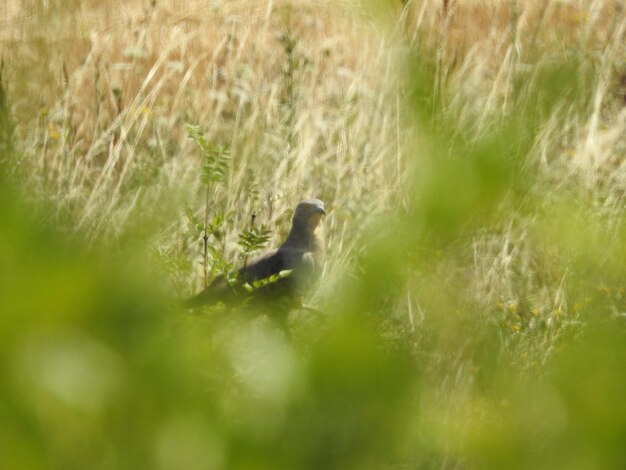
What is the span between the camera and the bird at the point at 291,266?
2941 millimetres

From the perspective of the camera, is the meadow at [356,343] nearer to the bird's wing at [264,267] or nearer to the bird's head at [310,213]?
the bird's wing at [264,267]

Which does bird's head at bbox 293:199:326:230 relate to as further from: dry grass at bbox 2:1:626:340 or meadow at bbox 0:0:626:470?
meadow at bbox 0:0:626:470

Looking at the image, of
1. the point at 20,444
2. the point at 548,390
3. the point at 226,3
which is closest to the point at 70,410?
the point at 20,444

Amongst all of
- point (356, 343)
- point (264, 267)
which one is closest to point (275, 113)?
point (264, 267)

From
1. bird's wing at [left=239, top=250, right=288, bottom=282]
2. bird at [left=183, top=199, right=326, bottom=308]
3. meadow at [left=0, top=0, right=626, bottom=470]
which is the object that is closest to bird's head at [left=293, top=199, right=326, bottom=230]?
bird at [left=183, top=199, right=326, bottom=308]

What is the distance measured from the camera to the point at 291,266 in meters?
3.64

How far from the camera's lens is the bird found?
9.65 ft

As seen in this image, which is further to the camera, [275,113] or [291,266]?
[275,113]

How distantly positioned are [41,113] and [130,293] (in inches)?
132

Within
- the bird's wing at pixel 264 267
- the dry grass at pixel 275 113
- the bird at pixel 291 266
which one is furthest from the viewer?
the dry grass at pixel 275 113

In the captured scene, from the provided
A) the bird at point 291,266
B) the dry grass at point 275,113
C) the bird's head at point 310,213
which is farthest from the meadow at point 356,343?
the bird's head at point 310,213

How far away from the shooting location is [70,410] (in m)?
Answer: 0.53

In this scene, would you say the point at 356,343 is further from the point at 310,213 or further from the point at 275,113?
the point at 275,113

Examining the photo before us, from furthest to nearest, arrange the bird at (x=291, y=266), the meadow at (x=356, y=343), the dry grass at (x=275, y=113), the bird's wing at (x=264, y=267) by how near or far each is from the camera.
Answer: the dry grass at (x=275, y=113)
the bird's wing at (x=264, y=267)
the bird at (x=291, y=266)
the meadow at (x=356, y=343)
